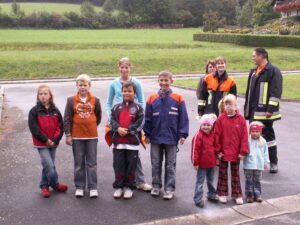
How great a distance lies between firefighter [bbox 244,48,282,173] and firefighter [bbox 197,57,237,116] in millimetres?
335

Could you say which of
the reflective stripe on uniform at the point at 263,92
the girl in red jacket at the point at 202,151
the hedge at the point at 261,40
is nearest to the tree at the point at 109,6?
the hedge at the point at 261,40

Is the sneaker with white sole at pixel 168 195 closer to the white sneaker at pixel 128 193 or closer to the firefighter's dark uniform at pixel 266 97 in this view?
the white sneaker at pixel 128 193

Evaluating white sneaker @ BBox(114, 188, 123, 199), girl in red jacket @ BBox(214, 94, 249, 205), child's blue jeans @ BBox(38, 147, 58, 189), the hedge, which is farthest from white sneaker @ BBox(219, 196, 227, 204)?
the hedge

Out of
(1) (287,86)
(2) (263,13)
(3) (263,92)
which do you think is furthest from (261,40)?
(3) (263,92)

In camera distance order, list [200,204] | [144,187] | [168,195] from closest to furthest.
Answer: [200,204], [168,195], [144,187]

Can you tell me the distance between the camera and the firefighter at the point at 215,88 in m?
7.25

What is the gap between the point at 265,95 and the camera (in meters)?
7.17

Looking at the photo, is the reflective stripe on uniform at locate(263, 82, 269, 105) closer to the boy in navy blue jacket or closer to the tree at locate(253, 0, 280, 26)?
the boy in navy blue jacket

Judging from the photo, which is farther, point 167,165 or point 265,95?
point 265,95

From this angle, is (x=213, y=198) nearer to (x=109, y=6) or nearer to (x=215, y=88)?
(x=215, y=88)

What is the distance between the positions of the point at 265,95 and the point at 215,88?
0.80 m

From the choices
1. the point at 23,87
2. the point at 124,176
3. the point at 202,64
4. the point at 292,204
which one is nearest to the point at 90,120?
the point at 124,176

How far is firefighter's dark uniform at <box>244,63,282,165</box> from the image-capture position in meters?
7.06

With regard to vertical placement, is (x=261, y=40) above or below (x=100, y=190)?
above
